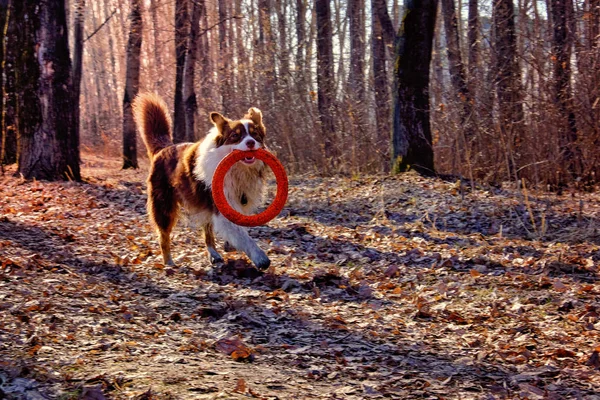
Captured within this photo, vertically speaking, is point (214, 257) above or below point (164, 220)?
below

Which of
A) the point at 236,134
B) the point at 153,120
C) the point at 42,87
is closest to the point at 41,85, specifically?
the point at 42,87

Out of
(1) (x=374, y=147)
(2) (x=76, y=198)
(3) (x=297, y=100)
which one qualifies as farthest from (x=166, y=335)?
(3) (x=297, y=100)

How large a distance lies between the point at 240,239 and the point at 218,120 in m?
1.28

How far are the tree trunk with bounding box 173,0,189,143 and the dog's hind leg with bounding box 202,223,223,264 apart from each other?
1117 cm

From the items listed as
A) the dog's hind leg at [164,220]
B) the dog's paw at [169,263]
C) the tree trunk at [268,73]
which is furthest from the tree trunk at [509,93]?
the tree trunk at [268,73]

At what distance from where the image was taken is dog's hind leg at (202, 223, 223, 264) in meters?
7.88

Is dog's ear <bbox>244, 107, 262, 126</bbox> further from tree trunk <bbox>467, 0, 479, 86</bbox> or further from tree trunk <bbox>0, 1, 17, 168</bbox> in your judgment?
tree trunk <bbox>0, 1, 17, 168</bbox>

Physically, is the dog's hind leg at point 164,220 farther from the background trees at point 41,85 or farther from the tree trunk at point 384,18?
the tree trunk at point 384,18

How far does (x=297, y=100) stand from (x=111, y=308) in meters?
12.0

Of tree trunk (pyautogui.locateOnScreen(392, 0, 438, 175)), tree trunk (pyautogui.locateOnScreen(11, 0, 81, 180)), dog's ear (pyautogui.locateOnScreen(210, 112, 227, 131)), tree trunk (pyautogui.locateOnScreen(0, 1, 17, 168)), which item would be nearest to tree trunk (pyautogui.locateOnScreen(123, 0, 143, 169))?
tree trunk (pyautogui.locateOnScreen(0, 1, 17, 168))

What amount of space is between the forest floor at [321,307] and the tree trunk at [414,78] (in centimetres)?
174

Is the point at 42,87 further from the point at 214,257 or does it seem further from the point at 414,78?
the point at 214,257

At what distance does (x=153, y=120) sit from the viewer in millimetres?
8539

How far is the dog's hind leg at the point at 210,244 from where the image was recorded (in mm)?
7879
